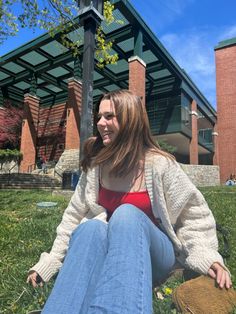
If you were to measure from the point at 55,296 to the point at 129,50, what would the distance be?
21.2 meters

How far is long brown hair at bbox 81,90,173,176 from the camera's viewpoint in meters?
2.33

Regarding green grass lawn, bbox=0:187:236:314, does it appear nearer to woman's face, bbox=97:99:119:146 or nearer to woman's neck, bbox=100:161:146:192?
woman's neck, bbox=100:161:146:192

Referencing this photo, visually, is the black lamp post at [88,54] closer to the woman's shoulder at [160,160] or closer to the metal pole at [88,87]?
the metal pole at [88,87]

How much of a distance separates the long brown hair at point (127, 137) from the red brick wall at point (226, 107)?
2315cm

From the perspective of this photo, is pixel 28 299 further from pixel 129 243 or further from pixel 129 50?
pixel 129 50

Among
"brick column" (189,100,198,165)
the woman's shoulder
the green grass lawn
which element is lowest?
the green grass lawn

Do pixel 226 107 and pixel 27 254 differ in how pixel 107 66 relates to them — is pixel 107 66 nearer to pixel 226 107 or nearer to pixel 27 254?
pixel 226 107

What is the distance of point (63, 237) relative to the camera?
2404 mm

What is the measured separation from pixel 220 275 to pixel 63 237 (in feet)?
3.85

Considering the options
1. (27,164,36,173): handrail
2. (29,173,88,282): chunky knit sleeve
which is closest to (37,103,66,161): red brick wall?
(27,164,36,173): handrail

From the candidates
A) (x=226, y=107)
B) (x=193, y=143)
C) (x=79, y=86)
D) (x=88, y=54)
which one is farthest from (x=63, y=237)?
(x=193, y=143)

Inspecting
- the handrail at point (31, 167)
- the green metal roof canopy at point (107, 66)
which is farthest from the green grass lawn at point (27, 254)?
the handrail at point (31, 167)

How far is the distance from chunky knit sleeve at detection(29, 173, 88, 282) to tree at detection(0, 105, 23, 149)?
86.1 ft

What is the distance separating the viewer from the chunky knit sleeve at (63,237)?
222 centimetres
